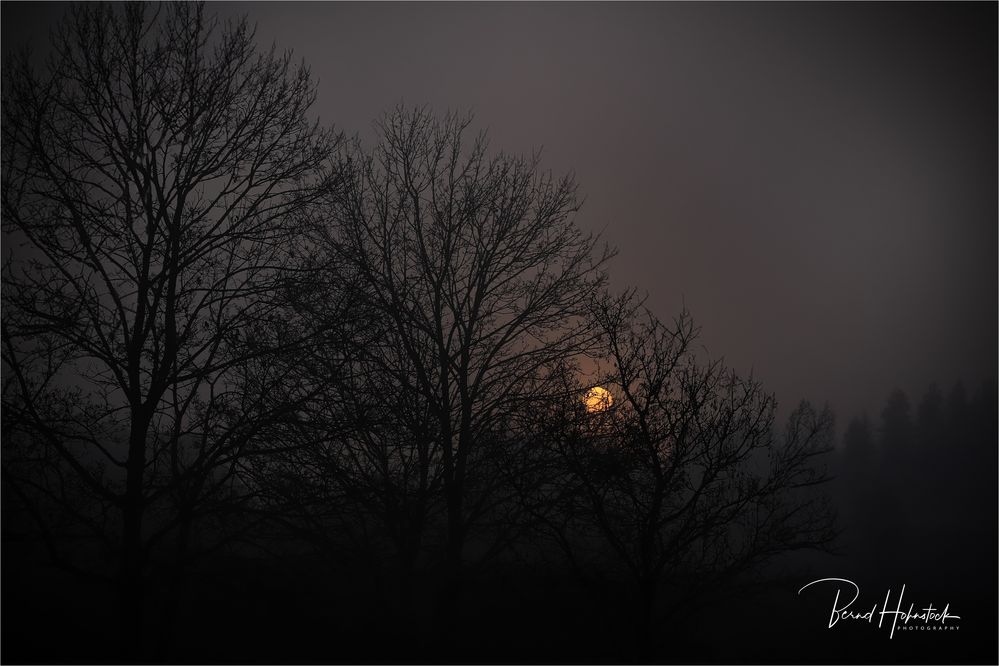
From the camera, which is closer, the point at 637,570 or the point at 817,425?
the point at 637,570

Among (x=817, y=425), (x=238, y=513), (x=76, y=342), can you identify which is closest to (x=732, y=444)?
(x=817, y=425)

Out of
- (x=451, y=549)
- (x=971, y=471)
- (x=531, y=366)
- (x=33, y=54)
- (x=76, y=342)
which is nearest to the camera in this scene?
(x=76, y=342)

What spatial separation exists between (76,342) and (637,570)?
6.26m

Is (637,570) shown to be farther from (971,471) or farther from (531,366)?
(971,471)

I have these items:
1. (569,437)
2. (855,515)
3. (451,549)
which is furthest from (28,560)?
(855,515)

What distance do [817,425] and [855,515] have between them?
21.1 m

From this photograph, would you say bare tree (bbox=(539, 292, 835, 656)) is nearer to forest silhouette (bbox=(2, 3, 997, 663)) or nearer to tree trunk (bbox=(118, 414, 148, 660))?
forest silhouette (bbox=(2, 3, 997, 663))

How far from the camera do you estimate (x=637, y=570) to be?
656 cm

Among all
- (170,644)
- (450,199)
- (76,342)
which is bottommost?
(170,644)

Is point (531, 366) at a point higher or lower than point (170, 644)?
higher

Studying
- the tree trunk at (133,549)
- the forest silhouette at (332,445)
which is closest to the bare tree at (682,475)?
the forest silhouette at (332,445)

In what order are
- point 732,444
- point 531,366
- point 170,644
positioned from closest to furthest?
point 732,444
point 170,644
point 531,366

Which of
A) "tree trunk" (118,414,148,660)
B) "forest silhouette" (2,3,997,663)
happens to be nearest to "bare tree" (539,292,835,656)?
"forest silhouette" (2,3,997,663)

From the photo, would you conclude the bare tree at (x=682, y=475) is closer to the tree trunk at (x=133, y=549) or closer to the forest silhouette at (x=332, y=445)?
the forest silhouette at (x=332, y=445)
